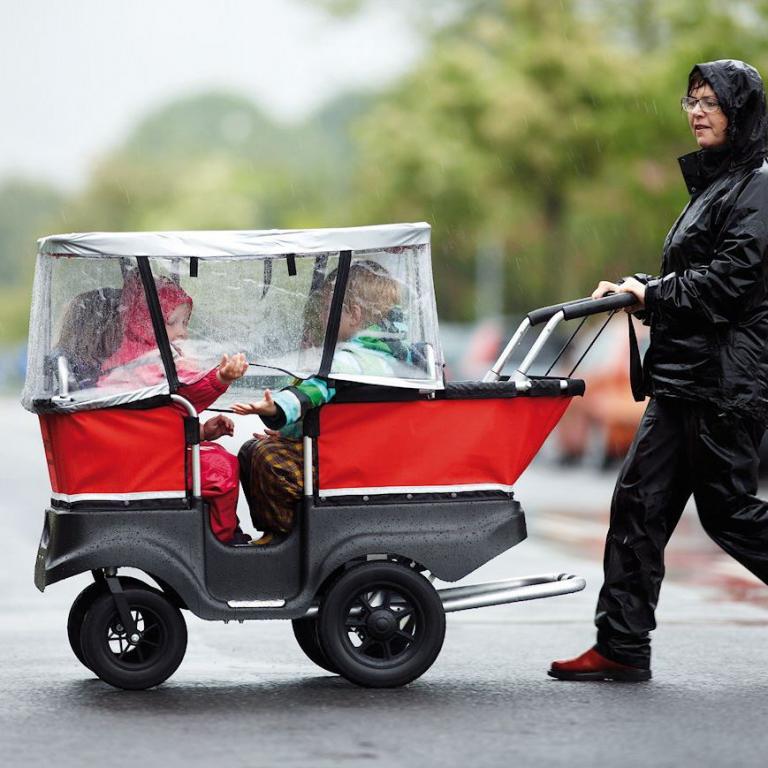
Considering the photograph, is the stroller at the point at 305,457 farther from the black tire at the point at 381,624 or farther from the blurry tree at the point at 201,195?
the blurry tree at the point at 201,195

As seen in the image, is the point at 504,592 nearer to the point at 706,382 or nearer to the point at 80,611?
the point at 706,382

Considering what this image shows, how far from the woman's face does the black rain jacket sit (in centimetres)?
3

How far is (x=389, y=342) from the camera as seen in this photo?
6.61 m

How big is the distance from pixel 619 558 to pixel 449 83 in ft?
111

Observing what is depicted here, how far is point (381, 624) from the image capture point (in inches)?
257

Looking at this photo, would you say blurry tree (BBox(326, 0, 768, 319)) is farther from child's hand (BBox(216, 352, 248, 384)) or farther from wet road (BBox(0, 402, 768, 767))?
child's hand (BBox(216, 352, 248, 384))

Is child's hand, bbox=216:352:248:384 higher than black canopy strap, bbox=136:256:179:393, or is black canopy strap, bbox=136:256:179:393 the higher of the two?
black canopy strap, bbox=136:256:179:393

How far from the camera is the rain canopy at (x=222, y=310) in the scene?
6.38 m

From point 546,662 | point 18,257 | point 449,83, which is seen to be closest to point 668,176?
point 449,83

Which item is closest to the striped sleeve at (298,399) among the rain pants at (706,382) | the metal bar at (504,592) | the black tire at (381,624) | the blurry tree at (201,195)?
the black tire at (381,624)

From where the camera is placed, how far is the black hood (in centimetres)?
661

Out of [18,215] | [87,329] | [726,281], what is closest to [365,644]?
[87,329]

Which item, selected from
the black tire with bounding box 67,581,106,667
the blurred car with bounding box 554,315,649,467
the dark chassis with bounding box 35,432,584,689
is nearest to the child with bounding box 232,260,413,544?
the dark chassis with bounding box 35,432,584,689

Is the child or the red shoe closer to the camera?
the child
